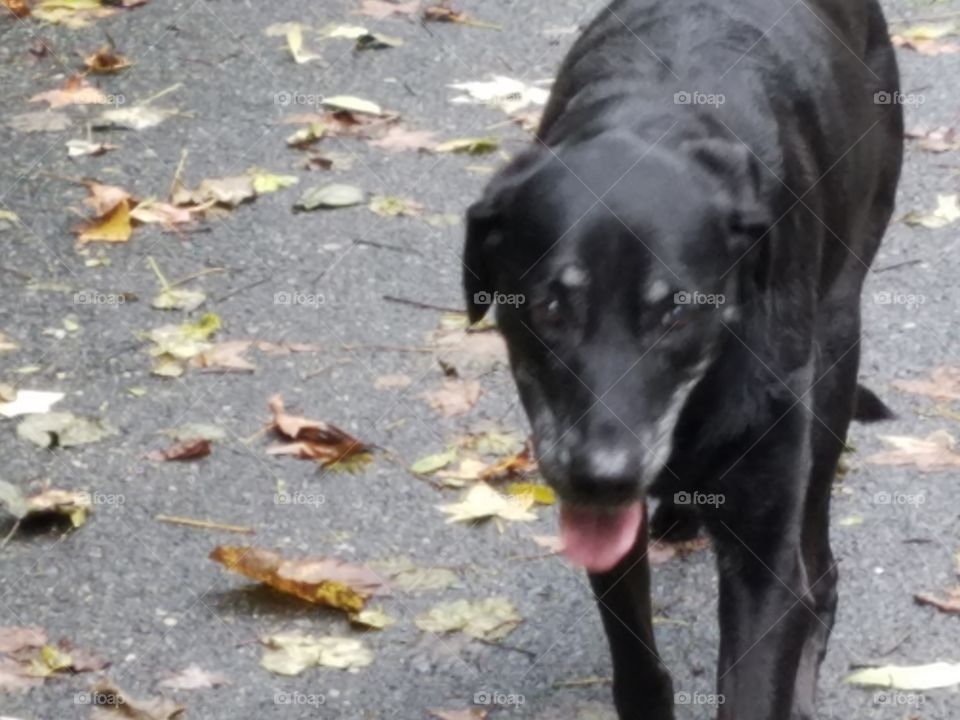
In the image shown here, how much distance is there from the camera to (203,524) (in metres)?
4.77

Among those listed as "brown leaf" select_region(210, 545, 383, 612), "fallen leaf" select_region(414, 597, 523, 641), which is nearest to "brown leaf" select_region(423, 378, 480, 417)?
"brown leaf" select_region(210, 545, 383, 612)

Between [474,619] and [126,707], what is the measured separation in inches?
33.1

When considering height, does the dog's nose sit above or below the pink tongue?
above

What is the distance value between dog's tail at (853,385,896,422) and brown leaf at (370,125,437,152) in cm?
223

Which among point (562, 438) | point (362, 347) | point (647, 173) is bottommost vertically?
point (362, 347)

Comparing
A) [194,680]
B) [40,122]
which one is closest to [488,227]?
[194,680]

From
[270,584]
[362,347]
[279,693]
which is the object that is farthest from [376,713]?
[362,347]

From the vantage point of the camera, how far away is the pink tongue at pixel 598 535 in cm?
348

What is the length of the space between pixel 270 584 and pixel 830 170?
161 centimetres

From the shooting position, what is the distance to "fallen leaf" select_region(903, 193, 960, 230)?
247 inches

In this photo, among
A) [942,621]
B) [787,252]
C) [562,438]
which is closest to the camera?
[562,438]

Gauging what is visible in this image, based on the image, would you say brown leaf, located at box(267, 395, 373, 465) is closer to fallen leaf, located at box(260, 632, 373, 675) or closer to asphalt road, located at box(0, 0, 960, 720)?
asphalt road, located at box(0, 0, 960, 720)

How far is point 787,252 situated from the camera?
12.0ft

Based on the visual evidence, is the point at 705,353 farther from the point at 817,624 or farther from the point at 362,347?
the point at 362,347
